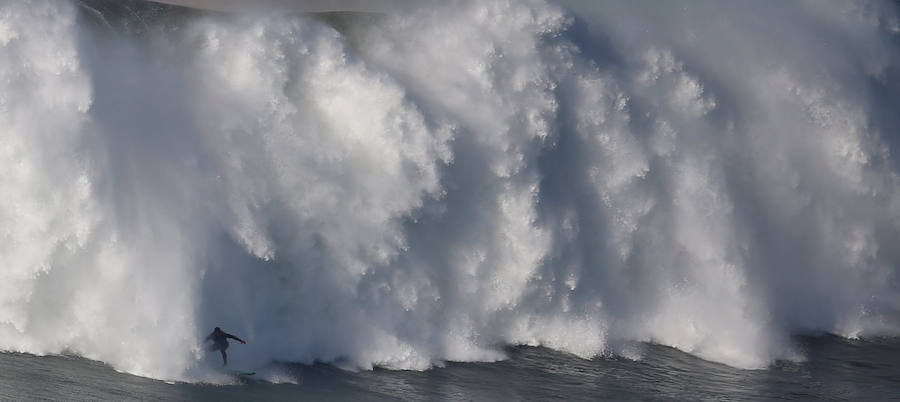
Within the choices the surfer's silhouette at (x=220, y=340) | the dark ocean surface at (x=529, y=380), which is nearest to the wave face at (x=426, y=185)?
the surfer's silhouette at (x=220, y=340)

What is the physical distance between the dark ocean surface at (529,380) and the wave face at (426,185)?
44 cm

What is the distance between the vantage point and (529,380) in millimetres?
18469

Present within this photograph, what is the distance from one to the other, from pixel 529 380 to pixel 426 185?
10.5 ft

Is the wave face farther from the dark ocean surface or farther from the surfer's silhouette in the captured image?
the dark ocean surface

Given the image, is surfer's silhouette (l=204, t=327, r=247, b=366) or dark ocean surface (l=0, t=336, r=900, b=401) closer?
dark ocean surface (l=0, t=336, r=900, b=401)

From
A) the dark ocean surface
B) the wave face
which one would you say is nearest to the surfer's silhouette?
the wave face

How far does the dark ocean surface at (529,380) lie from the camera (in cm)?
1534

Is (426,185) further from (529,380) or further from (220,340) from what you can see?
(220,340)

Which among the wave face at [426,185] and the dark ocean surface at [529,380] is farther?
the wave face at [426,185]

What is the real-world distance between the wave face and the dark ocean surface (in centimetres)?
44

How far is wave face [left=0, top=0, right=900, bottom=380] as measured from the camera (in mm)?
16641

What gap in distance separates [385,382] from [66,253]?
440 cm

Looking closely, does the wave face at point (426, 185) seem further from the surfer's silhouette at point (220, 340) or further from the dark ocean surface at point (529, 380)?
the dark ocean surface at point (529, 380)

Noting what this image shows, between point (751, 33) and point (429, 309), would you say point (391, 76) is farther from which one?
point (751, 33)
